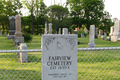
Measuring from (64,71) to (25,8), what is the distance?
39683mm

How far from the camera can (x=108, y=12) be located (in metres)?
43.2

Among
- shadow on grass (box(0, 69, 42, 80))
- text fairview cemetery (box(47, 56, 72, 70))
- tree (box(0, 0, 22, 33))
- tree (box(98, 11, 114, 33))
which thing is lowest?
shadow on grass (box(0, 69, 42, 80))

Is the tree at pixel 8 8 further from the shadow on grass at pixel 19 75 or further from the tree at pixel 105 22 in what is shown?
the shadow on grass at pixel 19 75

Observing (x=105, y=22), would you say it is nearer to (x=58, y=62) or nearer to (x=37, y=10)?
(x=37, y=10)

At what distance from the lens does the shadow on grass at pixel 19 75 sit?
470 centimetres

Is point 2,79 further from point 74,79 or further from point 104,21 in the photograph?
point 104,21

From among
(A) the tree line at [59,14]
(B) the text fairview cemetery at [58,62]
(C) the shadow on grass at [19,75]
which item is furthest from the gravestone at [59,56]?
(A) the tree line at [59,14]

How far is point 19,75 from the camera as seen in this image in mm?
4977

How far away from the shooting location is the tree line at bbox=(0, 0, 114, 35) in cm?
3900

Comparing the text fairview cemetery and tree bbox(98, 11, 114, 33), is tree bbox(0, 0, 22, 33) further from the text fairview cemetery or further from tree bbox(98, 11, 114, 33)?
the text fairview cemetery

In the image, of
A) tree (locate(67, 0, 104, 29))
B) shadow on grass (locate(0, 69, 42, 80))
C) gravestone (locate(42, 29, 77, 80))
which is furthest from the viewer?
tree (locate(67, 0, 104, 29))

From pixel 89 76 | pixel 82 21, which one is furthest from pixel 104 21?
pixel 89 76

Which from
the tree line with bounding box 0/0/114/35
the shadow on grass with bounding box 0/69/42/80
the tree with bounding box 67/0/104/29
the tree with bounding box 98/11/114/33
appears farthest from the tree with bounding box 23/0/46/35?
the shadow on grass with bounding box 0/69/42/80

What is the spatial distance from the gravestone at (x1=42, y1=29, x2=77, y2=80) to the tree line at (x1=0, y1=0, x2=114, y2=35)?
119 feet
